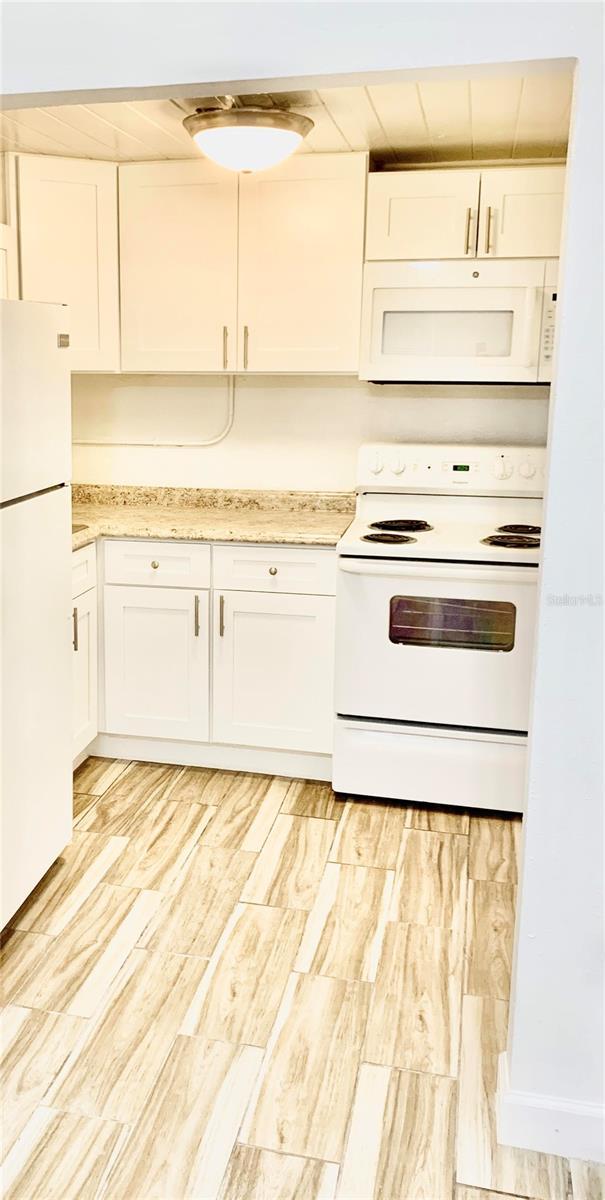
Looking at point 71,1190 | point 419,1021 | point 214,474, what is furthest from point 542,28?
point 214,474

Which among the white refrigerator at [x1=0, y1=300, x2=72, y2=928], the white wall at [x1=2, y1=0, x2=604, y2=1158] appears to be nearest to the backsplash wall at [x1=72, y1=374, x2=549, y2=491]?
the white refrigerator at [x1=0, y1=300, x2=72, y2=928]

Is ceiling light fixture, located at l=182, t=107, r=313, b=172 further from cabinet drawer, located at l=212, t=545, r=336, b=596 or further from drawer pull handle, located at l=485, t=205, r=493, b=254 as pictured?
cabinet drawer, located at l=212, t=545, r=336, b=596

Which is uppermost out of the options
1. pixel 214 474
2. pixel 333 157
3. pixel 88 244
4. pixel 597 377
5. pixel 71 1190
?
pixel 333 157

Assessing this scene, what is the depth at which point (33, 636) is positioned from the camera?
2.38 m

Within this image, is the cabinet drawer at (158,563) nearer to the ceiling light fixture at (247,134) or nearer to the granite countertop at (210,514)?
the granite countertop at (210,514)

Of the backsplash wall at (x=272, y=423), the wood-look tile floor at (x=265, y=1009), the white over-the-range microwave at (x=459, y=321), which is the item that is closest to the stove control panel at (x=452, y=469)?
the backsplash wall at (x=272, y=423)

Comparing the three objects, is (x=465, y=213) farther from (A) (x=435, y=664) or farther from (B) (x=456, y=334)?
(A) (x=435, y=664)

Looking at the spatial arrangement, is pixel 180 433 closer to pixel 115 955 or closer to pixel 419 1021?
pixel 115 955

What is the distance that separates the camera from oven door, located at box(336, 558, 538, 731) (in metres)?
3.00

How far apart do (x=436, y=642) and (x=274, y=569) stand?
23.7 inches

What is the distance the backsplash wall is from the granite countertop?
0.06 m

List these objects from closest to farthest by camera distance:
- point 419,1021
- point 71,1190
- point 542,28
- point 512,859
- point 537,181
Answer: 1. point 542,28
2. point 71,1190
3. point 419,1021
4. point 512,859
5. point 537,181

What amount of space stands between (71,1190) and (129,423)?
2830mm

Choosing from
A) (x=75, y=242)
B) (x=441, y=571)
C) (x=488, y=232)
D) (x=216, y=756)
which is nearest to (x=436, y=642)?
(x=441, y=571)
